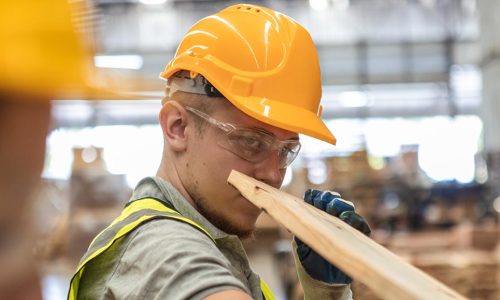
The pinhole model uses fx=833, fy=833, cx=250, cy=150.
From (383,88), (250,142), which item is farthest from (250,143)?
(383,88)

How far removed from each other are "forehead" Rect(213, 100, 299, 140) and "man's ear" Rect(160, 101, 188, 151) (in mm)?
104

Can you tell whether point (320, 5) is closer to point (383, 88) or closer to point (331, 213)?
point (383, 88)

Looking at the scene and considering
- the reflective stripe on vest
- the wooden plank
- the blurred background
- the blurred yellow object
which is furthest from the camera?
the blurred background

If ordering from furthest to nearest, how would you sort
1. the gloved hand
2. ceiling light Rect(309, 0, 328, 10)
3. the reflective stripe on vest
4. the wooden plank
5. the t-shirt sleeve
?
ceiling light Rect(309, 0, 328, 10)
the gloved hand
the reflective stripe on vest
the t-shirt sleeve
the wooden plank

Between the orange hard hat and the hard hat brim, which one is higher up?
the orange hard hat

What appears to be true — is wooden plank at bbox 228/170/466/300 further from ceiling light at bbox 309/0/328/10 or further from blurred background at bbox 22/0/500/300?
ceiling light at bbox 309/0/328/10

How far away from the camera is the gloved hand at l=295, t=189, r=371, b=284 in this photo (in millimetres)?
1929

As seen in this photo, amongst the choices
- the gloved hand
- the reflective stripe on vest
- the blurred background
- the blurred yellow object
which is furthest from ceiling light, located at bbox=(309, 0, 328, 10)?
the blurred yellow object

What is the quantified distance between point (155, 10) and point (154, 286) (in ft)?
86.3

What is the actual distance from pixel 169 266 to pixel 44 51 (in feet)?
2.58

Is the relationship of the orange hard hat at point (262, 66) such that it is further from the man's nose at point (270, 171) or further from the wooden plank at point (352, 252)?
the wooden plank at point (352, 252)

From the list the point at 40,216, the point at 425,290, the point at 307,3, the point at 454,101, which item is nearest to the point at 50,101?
the point at 40,216

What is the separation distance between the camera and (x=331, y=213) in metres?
2.00

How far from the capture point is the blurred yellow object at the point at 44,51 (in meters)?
0.75
